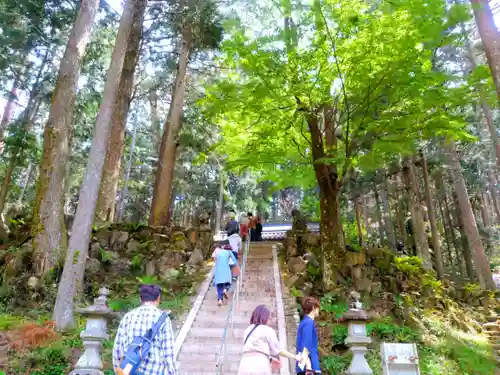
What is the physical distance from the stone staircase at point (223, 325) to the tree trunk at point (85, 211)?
8.18 ft

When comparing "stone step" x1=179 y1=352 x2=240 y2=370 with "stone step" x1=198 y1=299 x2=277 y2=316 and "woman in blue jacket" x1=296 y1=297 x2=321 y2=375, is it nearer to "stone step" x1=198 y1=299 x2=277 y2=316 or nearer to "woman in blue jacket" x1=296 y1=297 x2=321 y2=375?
"stone step" x1=198 y1=299 x2=277 y2=316

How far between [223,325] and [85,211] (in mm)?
3684

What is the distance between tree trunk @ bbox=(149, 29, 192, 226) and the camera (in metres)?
13.8

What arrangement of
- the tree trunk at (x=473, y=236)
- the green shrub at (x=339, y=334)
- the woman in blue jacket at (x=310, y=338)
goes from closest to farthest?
the woman in blue jacket at (x=310, y=338) → the green shrub at (x=339, y=334) → the tree trunk at (x=473, y=236)

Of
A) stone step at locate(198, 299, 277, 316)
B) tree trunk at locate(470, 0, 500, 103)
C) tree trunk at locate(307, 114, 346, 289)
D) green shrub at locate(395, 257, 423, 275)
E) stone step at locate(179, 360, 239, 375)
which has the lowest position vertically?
stone step at locate(179, 360, 239, 375)

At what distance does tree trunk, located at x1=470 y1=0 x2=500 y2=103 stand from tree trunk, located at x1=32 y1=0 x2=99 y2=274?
29.0 feet

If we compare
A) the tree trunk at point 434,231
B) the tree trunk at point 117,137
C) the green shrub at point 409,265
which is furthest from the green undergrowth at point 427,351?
the tree trunk at point 117,137

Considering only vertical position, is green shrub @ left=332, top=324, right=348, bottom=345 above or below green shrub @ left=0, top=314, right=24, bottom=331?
below

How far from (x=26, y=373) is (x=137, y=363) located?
3896mm

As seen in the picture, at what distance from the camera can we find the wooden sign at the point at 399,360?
4.99 m

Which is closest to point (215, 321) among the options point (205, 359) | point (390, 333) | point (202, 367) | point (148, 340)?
point (205, 359)

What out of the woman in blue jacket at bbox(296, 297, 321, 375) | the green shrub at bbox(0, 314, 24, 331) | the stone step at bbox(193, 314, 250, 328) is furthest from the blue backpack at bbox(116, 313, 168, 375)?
the green shrub at bbox(0, 314, 24, 331)

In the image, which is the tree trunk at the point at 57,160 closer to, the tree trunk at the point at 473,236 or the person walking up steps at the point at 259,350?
the person walking up steps at the point at 259,350

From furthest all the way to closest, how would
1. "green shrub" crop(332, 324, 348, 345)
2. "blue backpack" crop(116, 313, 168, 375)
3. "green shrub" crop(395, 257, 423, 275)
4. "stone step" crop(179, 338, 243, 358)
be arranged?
"green shrub" crop(395, 257, 423, 275), "green shrub" crop(332, 324, 348, 345), "stone step" crop(179, 338, 243, 358), "blue backpack" crop(116, 313, 168, 375)
